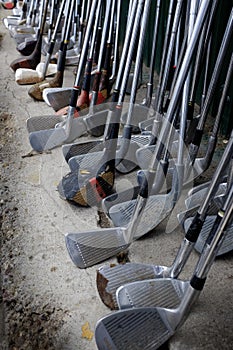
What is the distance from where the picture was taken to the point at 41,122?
2.67m

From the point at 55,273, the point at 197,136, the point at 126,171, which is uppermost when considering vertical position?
the point at 197,136

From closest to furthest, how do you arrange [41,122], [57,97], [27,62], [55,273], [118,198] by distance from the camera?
[55,273]
[118,198]
[41,122]
[57,97]
[27,62]

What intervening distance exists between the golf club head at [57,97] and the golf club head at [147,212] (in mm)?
1220

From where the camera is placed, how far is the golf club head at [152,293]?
1.47m

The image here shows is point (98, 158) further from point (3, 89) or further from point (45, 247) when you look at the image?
point (3, 89)

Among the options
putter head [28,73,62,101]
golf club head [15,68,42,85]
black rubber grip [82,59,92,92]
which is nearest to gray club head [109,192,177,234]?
black rubber grip [82,59,92,92]

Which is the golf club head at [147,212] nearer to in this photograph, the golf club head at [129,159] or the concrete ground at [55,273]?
the concrete ground at [55,273]

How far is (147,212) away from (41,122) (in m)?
1.10

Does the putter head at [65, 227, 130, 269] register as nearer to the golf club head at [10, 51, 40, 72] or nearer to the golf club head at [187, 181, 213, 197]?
the golf club head at [187, 181, 213, 197]

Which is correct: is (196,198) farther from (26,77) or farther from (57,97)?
(26,77)

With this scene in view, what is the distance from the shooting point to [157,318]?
1407 millimetres

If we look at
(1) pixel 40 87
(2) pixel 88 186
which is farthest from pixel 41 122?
(2) pixel 88 186

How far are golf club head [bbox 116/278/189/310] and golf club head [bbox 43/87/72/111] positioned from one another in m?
1.69

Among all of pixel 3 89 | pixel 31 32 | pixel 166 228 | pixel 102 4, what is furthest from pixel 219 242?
pixel 31 32
